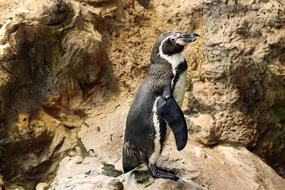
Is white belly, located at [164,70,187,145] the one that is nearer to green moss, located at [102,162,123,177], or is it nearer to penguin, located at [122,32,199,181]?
penguin, located at [122,32,199,181]

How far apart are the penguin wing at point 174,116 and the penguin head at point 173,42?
209 mm

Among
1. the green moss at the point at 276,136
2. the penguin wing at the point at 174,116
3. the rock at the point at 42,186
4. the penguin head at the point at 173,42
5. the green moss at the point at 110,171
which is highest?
the penguin head at the point at 173,42

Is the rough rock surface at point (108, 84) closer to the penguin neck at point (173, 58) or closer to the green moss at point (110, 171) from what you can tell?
the green moss at point (110, 171)

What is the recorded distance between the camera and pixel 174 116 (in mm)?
2799

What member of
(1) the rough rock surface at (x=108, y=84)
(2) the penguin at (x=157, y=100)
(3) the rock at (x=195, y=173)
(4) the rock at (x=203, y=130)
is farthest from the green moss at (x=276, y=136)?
(2) the penguin at (x=157, y=100)

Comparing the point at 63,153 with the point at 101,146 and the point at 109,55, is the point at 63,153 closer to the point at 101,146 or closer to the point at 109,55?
the point at 101,146

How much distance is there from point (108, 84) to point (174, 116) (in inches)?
43.8

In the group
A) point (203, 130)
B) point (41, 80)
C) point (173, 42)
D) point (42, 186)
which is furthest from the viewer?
point (41, 80)

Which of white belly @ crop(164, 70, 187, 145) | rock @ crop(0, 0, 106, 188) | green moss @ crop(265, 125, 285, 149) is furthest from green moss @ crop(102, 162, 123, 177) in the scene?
green moss @ crop(265, 125, 285, 149)

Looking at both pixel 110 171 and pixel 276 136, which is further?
pixel 276 136

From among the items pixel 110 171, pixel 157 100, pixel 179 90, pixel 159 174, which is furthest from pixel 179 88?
pixel 110 171

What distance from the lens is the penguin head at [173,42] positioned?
9.57 feet

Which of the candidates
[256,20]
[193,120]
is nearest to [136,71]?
[193,120]

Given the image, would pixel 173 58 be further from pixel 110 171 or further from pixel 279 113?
pixel 279 113
